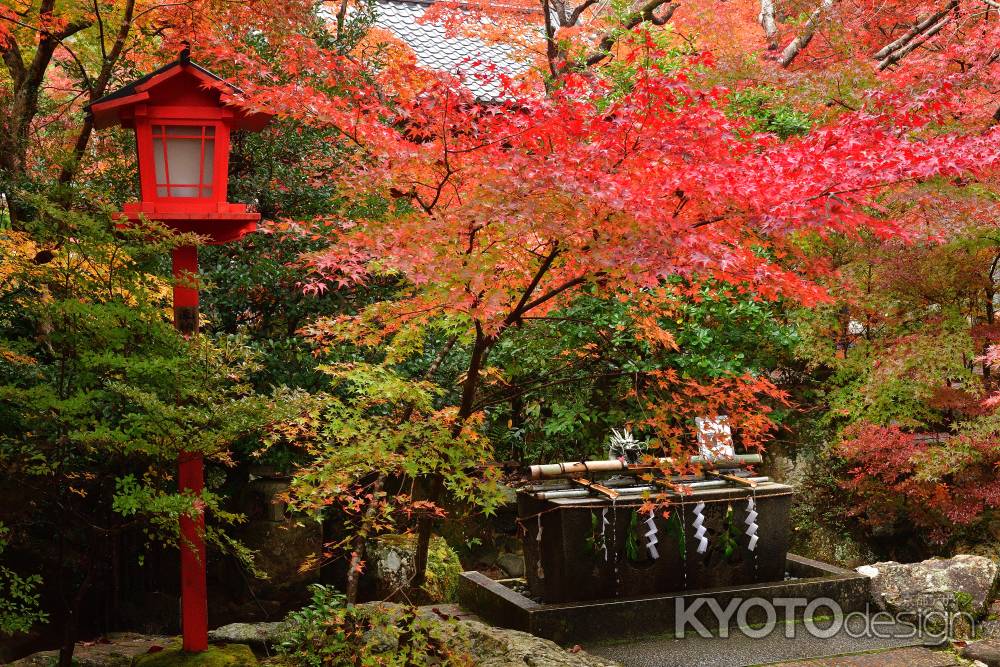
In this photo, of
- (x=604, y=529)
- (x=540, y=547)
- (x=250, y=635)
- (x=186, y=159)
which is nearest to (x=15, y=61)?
(x=186, y=159)

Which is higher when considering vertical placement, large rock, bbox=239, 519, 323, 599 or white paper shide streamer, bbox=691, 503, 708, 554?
white paper shide streamer, bbox=691, 503, 708, 554

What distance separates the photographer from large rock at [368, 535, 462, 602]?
7.79m

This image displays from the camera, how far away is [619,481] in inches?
267

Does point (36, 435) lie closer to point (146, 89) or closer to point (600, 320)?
point (146, 89)

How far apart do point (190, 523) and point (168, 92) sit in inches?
97.4

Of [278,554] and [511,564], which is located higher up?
[278,554]

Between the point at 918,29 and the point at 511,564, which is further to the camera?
the point at 918,29

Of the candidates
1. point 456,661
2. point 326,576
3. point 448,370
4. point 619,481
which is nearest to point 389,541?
point 326,576

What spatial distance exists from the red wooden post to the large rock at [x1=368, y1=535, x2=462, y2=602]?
107 inches

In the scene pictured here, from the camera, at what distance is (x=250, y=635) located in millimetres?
5785

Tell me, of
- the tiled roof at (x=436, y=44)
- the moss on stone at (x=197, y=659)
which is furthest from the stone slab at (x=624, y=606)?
the tiled roof at (x=436, y=44)

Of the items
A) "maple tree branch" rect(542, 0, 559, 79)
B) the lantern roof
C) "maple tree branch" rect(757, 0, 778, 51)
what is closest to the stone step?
the lantern roof

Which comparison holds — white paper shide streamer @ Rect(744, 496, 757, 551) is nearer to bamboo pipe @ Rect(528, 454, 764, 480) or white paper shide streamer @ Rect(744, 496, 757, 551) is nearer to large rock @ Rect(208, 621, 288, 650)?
bamboo pipe @ Rect(528, 454, 764, 480)

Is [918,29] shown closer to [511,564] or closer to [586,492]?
[586,492]
